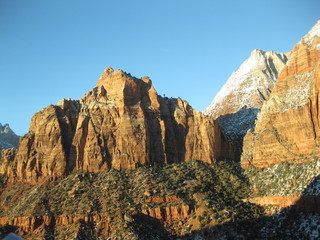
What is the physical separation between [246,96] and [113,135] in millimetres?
84705

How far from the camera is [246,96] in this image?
170m

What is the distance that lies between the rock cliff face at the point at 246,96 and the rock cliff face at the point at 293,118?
56.6ft

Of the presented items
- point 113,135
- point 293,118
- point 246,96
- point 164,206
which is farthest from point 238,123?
point 164,206

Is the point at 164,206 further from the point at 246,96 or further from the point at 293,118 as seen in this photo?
the point at 246,96

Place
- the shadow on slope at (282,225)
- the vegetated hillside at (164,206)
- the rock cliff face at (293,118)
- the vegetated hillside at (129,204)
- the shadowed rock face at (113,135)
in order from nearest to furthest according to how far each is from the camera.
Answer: the shadow on slope at (282,225), the vegetated hillside at (164,206), the vegetated hillside at (129,204), the rock cliff face at (293,118), the shadowed rock face at (113,135)

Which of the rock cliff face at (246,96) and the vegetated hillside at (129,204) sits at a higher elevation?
the rock cliff face at (246,96)

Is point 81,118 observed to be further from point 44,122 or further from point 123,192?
point 123,192

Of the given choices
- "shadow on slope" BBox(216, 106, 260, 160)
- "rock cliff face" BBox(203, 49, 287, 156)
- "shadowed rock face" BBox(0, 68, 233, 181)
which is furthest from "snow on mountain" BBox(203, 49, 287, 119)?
"shadowed rock face" BBox(0, 68, 233, 181)

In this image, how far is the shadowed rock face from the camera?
10194 cm

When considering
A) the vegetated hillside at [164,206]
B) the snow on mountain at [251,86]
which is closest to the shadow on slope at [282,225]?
the vegetated hillside at [164,206]

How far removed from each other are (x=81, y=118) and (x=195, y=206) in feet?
136

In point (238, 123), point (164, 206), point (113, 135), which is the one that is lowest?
point (164, 206)

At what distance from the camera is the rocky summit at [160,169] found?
80.6m

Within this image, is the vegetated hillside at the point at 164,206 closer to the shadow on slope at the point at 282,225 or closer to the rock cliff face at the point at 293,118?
the shadow on slope at the point at 282,225
